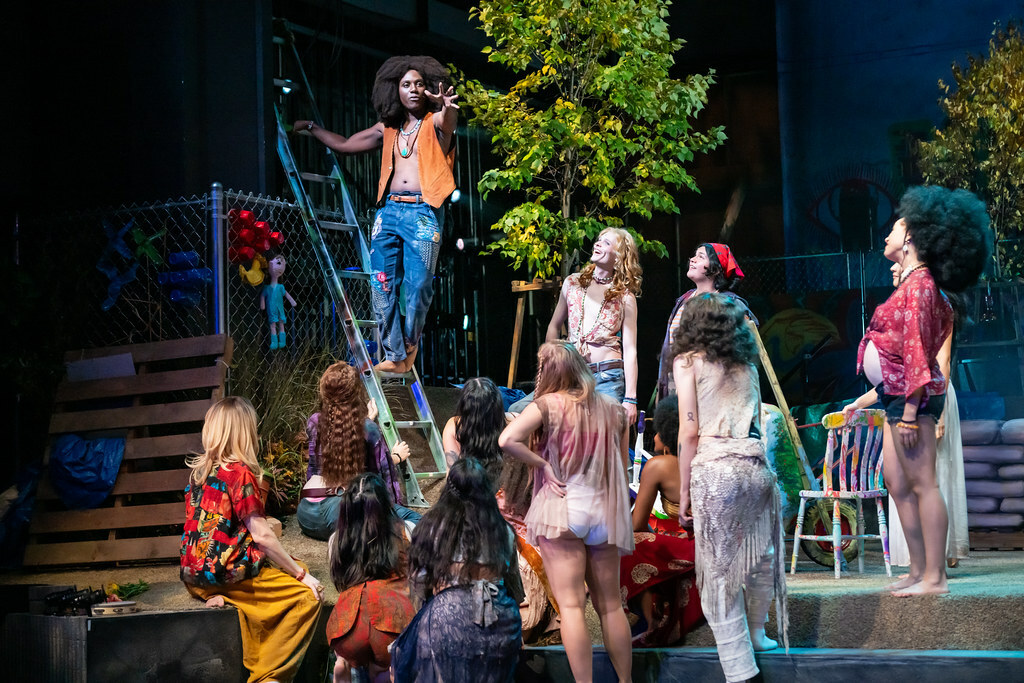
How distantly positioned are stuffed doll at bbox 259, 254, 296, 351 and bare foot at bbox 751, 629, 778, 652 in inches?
173

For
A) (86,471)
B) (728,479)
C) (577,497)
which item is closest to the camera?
(728,479)

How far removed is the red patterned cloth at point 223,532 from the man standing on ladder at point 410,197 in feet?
7.13

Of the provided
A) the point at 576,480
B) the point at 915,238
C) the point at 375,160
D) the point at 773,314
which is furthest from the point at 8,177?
the point at 773,314

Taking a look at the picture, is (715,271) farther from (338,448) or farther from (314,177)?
(314,177)

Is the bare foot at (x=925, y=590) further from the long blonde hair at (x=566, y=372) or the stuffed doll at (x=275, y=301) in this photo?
the stuffed doll at (x=275, y=301)

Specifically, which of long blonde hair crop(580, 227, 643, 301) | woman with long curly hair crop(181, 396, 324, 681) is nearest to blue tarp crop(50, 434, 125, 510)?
woman with long curly hair crop(181, 396, 324, 681)

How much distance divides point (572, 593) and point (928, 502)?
171 cm

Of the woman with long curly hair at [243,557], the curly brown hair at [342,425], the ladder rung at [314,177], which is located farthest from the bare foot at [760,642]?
the ladder rung at [314,177]

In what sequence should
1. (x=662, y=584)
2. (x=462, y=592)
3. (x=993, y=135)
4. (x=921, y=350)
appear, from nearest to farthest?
(x=462, y=592) → (x=921, y=350) → (x=662, y=584) → (x=993, y=135)

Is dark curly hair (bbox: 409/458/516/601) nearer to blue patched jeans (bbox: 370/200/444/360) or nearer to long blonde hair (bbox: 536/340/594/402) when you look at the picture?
long blonde hair (bbox: 536/340/594/402)

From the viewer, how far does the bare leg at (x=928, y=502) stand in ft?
16.5

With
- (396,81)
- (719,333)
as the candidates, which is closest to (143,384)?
(396,81)

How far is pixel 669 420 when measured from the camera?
235 inches

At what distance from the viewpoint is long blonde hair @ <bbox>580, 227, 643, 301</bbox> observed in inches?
235
